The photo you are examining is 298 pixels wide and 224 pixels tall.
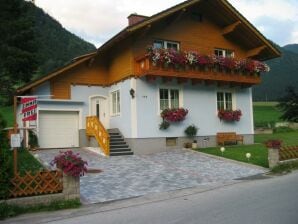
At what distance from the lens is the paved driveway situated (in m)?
11.6

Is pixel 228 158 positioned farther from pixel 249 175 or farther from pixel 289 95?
pixel 289 95

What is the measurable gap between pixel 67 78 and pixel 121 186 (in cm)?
1139

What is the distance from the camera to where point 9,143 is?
9.87 metres

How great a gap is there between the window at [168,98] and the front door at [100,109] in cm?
382

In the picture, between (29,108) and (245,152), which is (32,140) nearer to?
(29,108)

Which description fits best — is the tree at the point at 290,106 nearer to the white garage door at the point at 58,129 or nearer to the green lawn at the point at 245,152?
the green lawn at the point at 245,152

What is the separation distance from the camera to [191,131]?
21344 mm

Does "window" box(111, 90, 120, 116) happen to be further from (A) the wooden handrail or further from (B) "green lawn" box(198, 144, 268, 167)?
(B) "green lawn" box(198, 144, 268, 167)

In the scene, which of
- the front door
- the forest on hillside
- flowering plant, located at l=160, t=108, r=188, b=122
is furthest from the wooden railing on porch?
the forest on hillside

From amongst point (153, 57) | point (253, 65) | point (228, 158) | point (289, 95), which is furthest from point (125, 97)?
point (289, 95)

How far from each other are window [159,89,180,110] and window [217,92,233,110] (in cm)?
309

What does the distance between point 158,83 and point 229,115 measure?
4941 millimetres

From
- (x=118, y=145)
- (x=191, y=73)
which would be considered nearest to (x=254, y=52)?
(x=191, y=73)

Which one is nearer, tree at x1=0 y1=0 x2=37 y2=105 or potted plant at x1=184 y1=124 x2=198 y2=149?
potted plant at x1=184 y1=124 x2=198 y2=149
